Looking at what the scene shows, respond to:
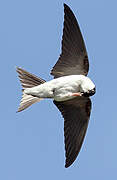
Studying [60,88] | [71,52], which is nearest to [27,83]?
[60,88]

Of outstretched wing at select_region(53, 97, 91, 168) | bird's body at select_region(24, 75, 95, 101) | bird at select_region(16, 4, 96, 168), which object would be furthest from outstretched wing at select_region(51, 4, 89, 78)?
outstretched wing at select_region(53, 97, 91, 168)

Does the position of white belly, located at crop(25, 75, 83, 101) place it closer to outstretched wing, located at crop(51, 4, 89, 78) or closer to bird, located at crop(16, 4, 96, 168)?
bird, located at crop(16, 4, 96, 168)

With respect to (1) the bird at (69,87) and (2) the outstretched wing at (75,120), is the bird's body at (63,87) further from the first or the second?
(2) the outstretched wing at (75,120)

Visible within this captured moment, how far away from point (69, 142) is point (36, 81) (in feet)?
3.50

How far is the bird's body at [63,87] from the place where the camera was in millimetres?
10250

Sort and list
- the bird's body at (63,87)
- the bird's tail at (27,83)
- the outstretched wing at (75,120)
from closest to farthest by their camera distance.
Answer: the bird's body at (63,87), the bird's tail at (27,83), the outstretched wing at (75,120)

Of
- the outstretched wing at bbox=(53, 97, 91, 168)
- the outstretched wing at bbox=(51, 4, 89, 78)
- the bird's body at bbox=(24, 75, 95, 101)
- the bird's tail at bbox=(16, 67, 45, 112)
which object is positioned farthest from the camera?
the outstretched wing at bbox=(53, 97, 91, 168)

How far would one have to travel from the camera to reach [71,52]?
10.5 m

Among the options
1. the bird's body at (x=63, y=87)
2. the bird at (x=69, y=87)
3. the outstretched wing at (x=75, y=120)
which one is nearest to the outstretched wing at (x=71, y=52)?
the bird at (x=69, y=87)

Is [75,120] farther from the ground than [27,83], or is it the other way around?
[27,83]

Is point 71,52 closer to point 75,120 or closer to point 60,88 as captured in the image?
point 60,88

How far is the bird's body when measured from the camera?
33.6ft

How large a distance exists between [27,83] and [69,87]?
0.79 m

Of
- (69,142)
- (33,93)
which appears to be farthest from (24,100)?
(69,142)
